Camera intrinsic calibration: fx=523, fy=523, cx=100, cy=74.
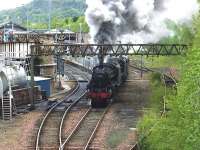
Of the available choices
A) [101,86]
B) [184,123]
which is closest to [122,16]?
[101,86]

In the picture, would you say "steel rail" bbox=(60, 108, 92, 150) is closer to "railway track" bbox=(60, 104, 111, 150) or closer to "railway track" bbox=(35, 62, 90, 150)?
"railway track" bbox=(60, 104, 111, 150)

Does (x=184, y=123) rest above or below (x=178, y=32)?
below

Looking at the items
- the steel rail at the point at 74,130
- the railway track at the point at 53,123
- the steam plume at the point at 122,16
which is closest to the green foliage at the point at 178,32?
the steam plume at the point at 122,16

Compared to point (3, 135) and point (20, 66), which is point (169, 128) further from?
point (20, 66)

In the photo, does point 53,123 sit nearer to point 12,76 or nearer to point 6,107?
point 6,107

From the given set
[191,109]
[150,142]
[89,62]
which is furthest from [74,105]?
[89,62]

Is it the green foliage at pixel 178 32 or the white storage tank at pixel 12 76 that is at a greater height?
the green foliage at pixel 178 32

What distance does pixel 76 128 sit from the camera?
32.2m

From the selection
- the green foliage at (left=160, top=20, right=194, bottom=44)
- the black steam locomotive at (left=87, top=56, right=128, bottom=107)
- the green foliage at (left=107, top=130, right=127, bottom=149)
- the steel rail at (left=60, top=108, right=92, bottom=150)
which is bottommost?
the green foliage at (left=107, top=130, right=127, bottom=149)

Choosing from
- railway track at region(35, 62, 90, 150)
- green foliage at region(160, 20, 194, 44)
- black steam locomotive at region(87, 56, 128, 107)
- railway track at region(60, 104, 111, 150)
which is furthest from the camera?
green foliage at region(160, 20, 194, 44)

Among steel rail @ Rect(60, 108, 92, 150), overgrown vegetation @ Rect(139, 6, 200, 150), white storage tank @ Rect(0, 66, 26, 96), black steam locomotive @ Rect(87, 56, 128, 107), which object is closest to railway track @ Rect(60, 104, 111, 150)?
steel rail @ Rect(60, 108, 92, 150)

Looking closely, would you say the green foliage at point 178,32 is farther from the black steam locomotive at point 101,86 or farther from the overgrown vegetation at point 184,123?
the overgrown vegetation at point 184,123

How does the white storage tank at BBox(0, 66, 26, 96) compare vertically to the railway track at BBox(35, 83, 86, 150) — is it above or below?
above

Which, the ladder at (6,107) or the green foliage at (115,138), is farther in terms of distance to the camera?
the ladder at (6,107)
